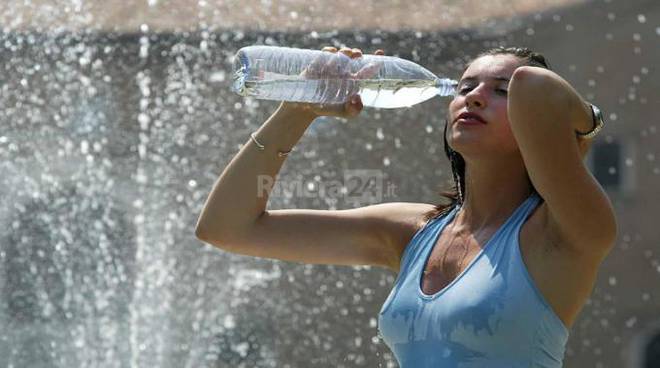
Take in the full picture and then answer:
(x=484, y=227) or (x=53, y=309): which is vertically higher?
(x=484, y=227)

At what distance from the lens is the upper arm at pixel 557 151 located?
1976 mm

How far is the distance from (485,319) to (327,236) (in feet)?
1.70

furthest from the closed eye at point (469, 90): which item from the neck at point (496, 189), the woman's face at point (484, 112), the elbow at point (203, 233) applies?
the elbow at point (203, 233)

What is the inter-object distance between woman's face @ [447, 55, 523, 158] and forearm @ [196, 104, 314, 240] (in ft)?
1.29

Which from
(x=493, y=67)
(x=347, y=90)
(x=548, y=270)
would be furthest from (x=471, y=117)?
(x=347, y=90)

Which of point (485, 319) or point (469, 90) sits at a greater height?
point (469, 90)

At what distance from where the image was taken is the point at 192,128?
23.1 ft

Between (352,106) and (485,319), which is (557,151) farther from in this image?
(352,106)

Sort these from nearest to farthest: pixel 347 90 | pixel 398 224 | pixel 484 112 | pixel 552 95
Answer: pixel 552 95
pixel 484 112
pixel 398 224
pixel 347 90

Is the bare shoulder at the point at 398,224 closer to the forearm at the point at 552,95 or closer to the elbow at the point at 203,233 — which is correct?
the elbow at the point at 203,233

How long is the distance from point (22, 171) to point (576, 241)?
5.24m

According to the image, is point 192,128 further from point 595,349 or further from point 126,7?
point 595,349

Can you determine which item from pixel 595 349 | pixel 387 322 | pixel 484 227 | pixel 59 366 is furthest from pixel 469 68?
pixel 595 349

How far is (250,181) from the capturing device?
8.04 feet
